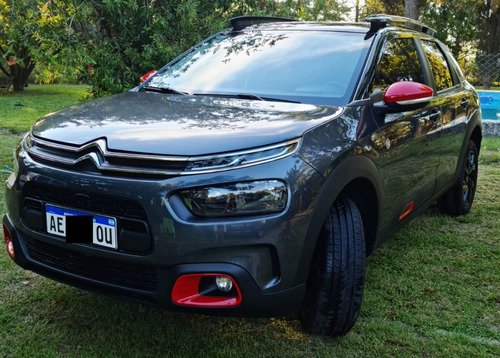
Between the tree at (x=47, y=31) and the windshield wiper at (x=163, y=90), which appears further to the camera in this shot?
the tree at (x=47, y=31)

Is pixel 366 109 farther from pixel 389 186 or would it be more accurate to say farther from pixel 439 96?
pixel 439 96

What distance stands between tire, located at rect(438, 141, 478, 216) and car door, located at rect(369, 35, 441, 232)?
93cm

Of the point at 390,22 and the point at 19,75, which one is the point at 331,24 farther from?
the point at 19,75

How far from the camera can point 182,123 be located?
2.35 metres

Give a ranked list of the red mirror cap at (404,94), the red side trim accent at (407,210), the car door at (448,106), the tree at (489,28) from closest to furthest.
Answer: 1. the red mirror cap at (404,94)
2. the red side trim accent at (407,210)
3. the car door at (448,106)
4. the tree at (489,28)

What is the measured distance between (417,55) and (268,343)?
2.30m

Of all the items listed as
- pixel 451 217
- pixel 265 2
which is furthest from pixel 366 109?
pixel 265 2

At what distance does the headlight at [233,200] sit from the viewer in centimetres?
200

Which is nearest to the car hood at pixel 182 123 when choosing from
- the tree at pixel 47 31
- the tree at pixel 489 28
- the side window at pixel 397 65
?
the side window at pixel 397 65

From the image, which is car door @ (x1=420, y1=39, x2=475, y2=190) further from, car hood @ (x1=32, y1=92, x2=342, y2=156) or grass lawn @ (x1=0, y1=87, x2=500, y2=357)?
car hood @ (x1=32, y1=92, x2=342, y2=156)

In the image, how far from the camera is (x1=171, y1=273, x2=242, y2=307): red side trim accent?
2.05 meters

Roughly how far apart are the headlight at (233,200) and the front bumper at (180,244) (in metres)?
0.03

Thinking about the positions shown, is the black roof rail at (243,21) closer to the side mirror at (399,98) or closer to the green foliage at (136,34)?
the side mirror at (399,98)

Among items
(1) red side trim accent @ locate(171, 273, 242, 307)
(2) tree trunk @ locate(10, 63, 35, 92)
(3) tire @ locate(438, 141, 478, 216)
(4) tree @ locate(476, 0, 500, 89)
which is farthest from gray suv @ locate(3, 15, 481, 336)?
(4) tree @ locate(476, 0, 500, 89)
